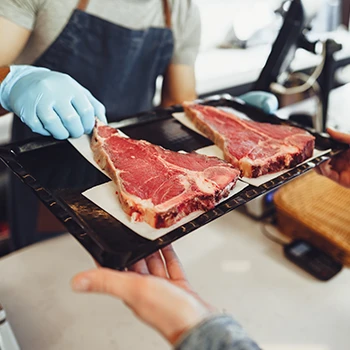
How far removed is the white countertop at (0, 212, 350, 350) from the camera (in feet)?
3.43

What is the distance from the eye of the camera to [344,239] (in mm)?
1274

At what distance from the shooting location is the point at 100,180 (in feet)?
3.50

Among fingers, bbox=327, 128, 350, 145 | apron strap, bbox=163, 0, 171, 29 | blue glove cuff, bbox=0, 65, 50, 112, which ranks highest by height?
apron strap, bbox=163, 0, 171, 29

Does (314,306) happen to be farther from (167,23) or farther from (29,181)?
(167,23)

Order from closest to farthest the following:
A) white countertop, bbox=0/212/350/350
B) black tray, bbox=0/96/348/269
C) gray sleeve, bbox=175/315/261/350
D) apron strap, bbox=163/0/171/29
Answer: gray sleeve, bbox=175/315/261/350
black tray, bbox=0/96/348/269
white countertop, bbox=0/212/350/350
apron strap, bbox=163/0/171/29

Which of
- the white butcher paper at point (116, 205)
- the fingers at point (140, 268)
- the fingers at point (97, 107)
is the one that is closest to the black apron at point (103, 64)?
the fingers at point (97, 107)

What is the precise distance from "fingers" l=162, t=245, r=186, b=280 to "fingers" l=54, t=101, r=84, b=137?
469 mm

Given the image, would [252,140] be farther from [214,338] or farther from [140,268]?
[214,338]

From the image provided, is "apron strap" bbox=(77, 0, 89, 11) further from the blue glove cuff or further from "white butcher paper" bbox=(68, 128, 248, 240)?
"white butcher paper" bbox=(68, 128, 248, 240)

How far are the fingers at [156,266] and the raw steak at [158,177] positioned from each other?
85 mm

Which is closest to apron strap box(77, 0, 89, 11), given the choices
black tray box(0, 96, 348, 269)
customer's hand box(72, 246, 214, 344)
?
black tray box(0, 96, 348, 269)

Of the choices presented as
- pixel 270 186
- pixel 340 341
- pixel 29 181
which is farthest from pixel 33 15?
pixel 340 341

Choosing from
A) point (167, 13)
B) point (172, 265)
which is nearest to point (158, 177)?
point (172, 265)

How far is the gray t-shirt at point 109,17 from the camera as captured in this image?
130 centimetres
